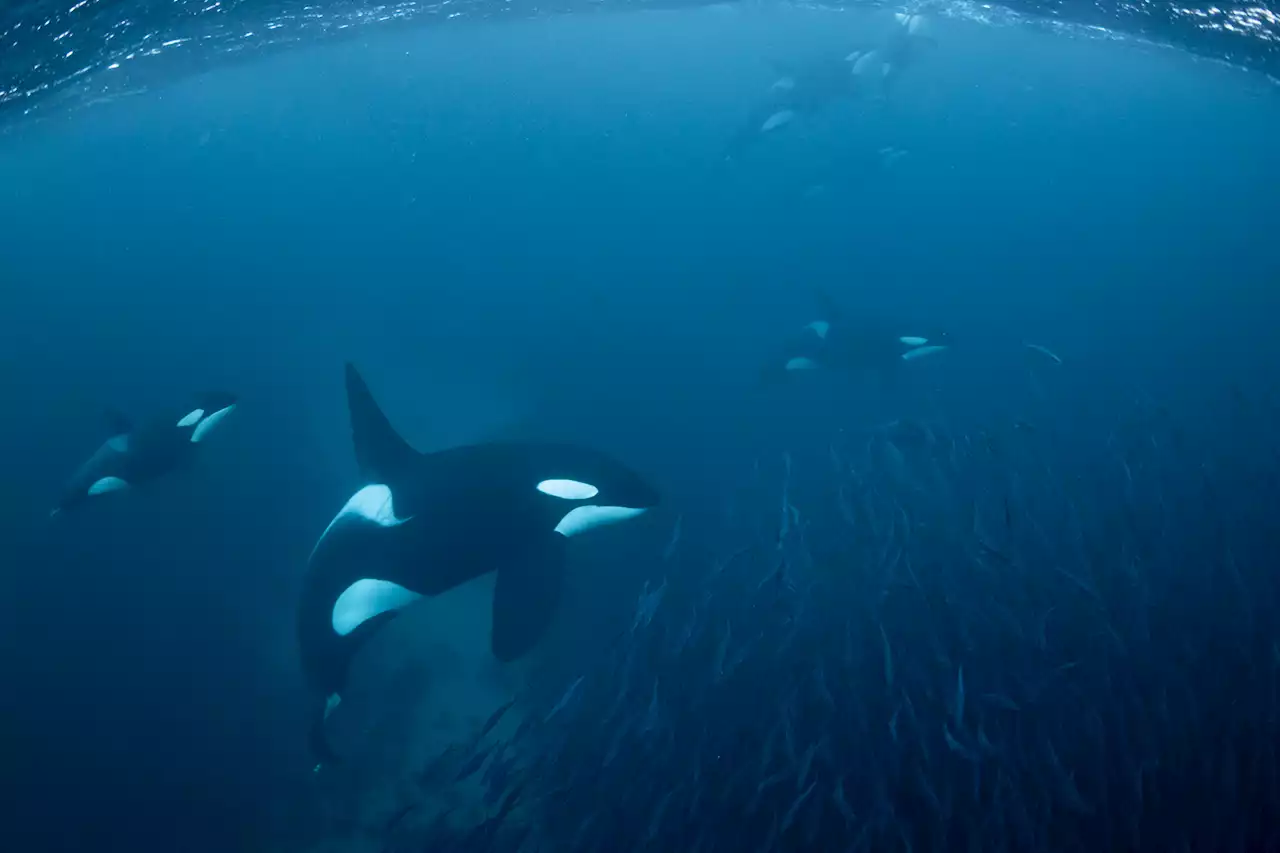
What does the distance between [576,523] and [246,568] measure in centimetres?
690

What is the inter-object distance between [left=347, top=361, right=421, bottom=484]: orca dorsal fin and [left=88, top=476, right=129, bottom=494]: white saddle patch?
556cm

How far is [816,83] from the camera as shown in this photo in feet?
68.9

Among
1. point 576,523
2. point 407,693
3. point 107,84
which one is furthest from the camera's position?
point 107,84

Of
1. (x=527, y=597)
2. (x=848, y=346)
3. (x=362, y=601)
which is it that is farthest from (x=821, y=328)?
(x=362, y=601)

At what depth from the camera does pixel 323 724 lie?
787cm

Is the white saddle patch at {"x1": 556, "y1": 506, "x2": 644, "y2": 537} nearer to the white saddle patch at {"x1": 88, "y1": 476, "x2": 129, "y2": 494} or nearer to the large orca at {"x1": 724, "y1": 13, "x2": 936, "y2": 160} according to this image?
the white saddle patch at {"x1": 88, "y1": 476, "x2": 129, "y2": 494}

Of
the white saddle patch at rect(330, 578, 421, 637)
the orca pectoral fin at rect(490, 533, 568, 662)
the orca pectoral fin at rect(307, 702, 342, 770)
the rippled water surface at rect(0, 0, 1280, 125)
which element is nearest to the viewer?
the white saddle patch at rect(330, 578, 421, 637)

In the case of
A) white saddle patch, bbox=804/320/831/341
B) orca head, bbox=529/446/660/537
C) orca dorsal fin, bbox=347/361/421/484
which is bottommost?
white saddle patch, bbox=804/320/831/341

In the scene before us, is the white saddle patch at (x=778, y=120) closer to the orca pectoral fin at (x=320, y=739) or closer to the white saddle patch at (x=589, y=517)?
the white saddle patch at (x=589, y=517)

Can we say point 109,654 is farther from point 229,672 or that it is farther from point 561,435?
point 561,435

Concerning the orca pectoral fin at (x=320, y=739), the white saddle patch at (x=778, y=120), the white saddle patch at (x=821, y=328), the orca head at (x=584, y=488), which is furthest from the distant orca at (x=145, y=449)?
the white saddle patch at (x=778, y=120)

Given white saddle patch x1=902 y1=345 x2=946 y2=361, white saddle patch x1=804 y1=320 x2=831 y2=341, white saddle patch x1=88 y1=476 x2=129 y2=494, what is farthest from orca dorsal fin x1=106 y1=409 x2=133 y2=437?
white saddle patch x1=902 y1=345 x2=946 y2=361

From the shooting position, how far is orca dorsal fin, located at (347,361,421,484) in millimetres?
7820

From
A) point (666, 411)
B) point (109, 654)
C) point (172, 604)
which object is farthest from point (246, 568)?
point (666, 411)
